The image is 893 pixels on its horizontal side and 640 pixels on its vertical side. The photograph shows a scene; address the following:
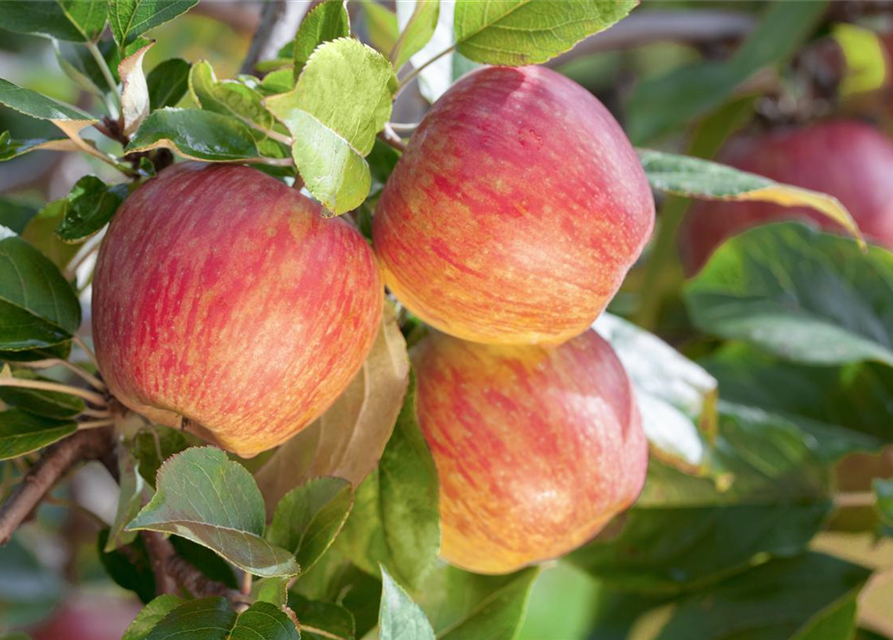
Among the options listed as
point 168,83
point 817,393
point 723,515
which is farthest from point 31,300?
point 817,393

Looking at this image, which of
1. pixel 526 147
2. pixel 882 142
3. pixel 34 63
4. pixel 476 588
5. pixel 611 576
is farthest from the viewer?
pixel 34 63

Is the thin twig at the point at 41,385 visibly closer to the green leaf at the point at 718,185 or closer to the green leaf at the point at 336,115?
the green leaf at the point at 336,115

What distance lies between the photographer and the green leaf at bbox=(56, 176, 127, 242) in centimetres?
52

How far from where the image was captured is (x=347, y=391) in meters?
0.57

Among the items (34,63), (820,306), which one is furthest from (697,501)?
(34,63)

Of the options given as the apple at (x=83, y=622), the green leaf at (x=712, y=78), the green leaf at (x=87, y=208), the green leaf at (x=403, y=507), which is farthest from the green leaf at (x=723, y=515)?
the apple at (x=83, y=622)

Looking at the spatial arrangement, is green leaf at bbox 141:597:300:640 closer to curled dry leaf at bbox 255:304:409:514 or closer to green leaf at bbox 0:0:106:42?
curled dry leaf at bbox 255:304:409:514

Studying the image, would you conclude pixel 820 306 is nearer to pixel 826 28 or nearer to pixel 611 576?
pixel 611 576

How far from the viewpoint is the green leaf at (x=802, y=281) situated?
0.90 meters

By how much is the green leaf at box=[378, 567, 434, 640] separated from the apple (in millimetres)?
845

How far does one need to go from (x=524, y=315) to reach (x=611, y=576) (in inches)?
16.7

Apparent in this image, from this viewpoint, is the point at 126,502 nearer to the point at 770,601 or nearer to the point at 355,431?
the point at 355,431

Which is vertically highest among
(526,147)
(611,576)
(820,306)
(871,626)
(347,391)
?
(526,147)

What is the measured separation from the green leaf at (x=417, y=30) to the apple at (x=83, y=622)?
35.5 inches
